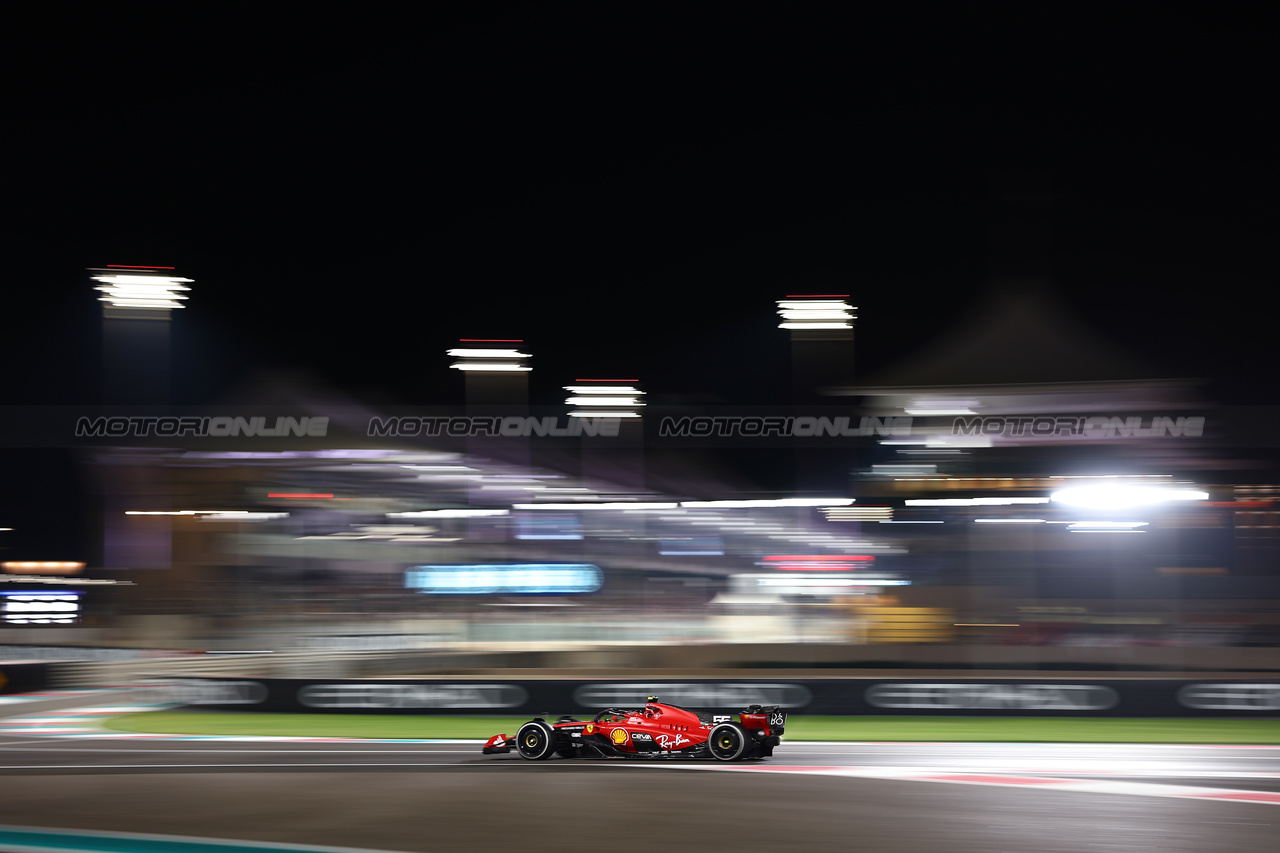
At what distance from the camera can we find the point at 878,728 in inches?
558

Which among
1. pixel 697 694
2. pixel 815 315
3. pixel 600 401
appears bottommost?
pixel 697 694

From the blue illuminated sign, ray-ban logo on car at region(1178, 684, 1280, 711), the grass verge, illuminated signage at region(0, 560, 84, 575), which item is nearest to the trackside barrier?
ray-ban logo on car at region(1178, 684, 1280, 711)

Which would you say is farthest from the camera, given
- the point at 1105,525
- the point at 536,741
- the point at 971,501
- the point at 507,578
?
the point at 507,578

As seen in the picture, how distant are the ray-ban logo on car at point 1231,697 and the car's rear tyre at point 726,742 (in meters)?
7.29

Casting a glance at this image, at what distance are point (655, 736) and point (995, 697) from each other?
620cm

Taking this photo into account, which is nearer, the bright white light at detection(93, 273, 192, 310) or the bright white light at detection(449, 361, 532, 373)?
the bright white light at detection(93, 273, 192, 310)

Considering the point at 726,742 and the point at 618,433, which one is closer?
the point at 726,742

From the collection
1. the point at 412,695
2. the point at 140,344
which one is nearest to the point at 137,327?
the point at 140,344

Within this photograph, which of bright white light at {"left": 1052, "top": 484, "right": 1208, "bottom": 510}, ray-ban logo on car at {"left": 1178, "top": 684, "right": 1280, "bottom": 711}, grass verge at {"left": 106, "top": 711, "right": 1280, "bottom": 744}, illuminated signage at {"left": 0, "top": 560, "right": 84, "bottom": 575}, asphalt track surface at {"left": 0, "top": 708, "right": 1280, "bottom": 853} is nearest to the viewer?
asphalt track surface at {"left": 0, "top": 708, "right": 1280, "bottom": 853}

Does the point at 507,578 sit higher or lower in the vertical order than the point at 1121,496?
lower

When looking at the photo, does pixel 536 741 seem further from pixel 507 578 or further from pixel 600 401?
pixel 600 401

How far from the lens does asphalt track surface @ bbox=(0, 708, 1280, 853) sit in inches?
281

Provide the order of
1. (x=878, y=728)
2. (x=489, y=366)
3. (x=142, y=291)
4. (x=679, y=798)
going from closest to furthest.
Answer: (x=679, y=798)
(x=878, y=728)
(x=142, y=291)
(x=489, y=366)

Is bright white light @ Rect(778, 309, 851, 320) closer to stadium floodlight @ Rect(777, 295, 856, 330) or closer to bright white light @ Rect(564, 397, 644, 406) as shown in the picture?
stadium floodlight @ Rect(777, 295, 856, 330)
